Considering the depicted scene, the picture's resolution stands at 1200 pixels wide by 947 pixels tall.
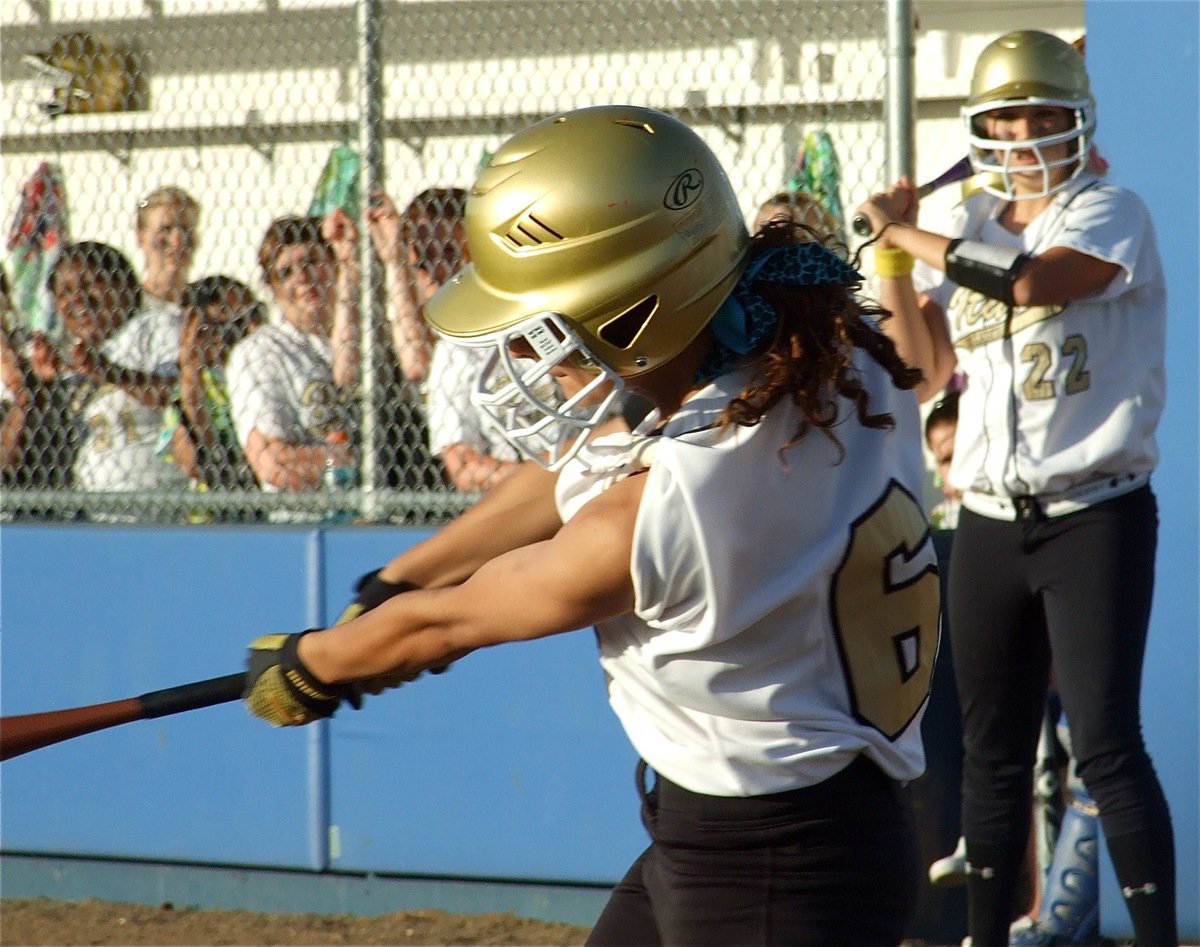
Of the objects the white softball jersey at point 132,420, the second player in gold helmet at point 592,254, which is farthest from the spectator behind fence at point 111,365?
the second player in gold helmet at point 592,254

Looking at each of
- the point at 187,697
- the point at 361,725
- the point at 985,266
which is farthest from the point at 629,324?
the point at 361,725

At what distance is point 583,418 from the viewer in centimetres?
192

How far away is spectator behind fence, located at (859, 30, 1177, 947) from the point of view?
3.40 metres

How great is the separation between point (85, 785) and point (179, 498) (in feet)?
3.09

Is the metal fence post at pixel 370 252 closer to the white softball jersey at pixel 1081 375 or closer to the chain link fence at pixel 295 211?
the chain link fence at pixel 295 211

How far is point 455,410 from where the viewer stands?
4.37 meters

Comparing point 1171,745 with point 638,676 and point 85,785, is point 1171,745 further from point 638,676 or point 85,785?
point 85,785

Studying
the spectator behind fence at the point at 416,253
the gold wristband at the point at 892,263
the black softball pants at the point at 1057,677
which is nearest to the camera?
the black softball pants at the point at 1057,677

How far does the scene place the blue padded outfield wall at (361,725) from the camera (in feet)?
12.8

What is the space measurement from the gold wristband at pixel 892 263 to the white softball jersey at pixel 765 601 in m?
1.78

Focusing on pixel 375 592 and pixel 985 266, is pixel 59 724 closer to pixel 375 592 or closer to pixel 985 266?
pixel 375 592

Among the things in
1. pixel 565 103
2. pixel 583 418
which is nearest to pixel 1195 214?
pixel 565 103

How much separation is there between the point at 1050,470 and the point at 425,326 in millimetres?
1860

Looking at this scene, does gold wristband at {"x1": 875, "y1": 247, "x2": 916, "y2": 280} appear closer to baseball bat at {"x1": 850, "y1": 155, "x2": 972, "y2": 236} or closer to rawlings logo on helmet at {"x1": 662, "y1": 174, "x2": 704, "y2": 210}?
baseball bat at {"x1": 850, "y1": 155, "x2": 972, "y2": 236}
